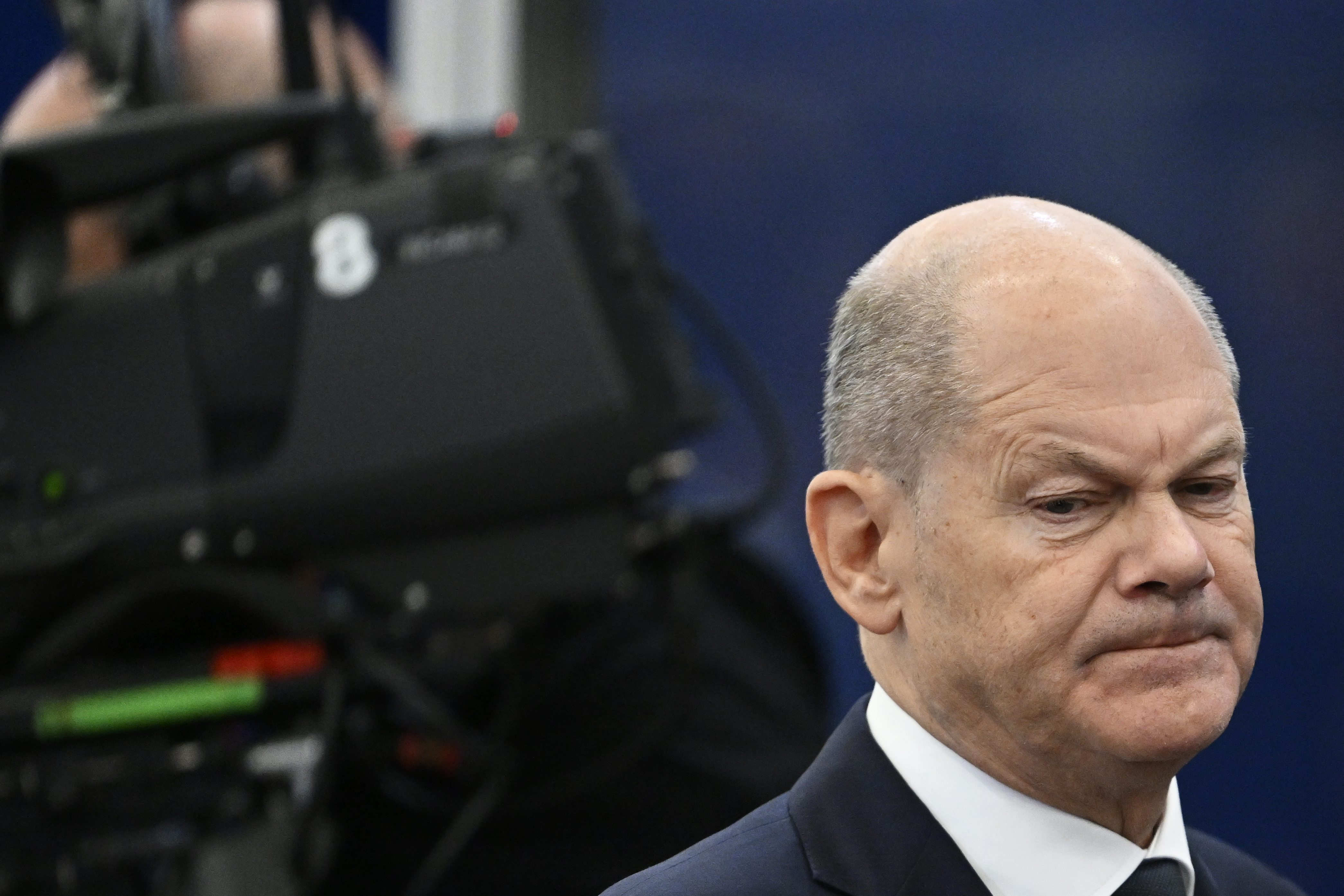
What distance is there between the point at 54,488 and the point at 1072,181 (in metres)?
1.52

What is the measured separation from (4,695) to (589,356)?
63 cm

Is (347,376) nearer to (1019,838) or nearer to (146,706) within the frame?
(146,706)

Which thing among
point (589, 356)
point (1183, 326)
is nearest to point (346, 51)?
point (589, 356)

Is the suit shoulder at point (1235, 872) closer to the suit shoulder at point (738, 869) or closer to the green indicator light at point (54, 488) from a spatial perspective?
the suit shoulder at point (738, 869)

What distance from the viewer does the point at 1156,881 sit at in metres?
0.87

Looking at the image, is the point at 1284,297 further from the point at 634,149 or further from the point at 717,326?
the point at 634,149

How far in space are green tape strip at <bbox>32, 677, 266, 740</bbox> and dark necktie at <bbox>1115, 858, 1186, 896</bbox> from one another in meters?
0.93

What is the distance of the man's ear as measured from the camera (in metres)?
0.90

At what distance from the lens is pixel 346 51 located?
1.75m

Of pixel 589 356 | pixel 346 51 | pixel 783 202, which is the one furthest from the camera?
pixel 783 202

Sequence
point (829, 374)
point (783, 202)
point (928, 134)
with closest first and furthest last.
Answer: point (829, 374), point (928, 134), point (783, 202)

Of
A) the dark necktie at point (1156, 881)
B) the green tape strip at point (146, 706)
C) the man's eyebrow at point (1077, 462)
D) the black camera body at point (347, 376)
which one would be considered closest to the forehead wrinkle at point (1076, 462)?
the man's eyebrow at point (1077, 462)

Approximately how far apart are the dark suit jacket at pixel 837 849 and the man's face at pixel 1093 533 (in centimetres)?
6

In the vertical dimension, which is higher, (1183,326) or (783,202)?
(1183,326)
